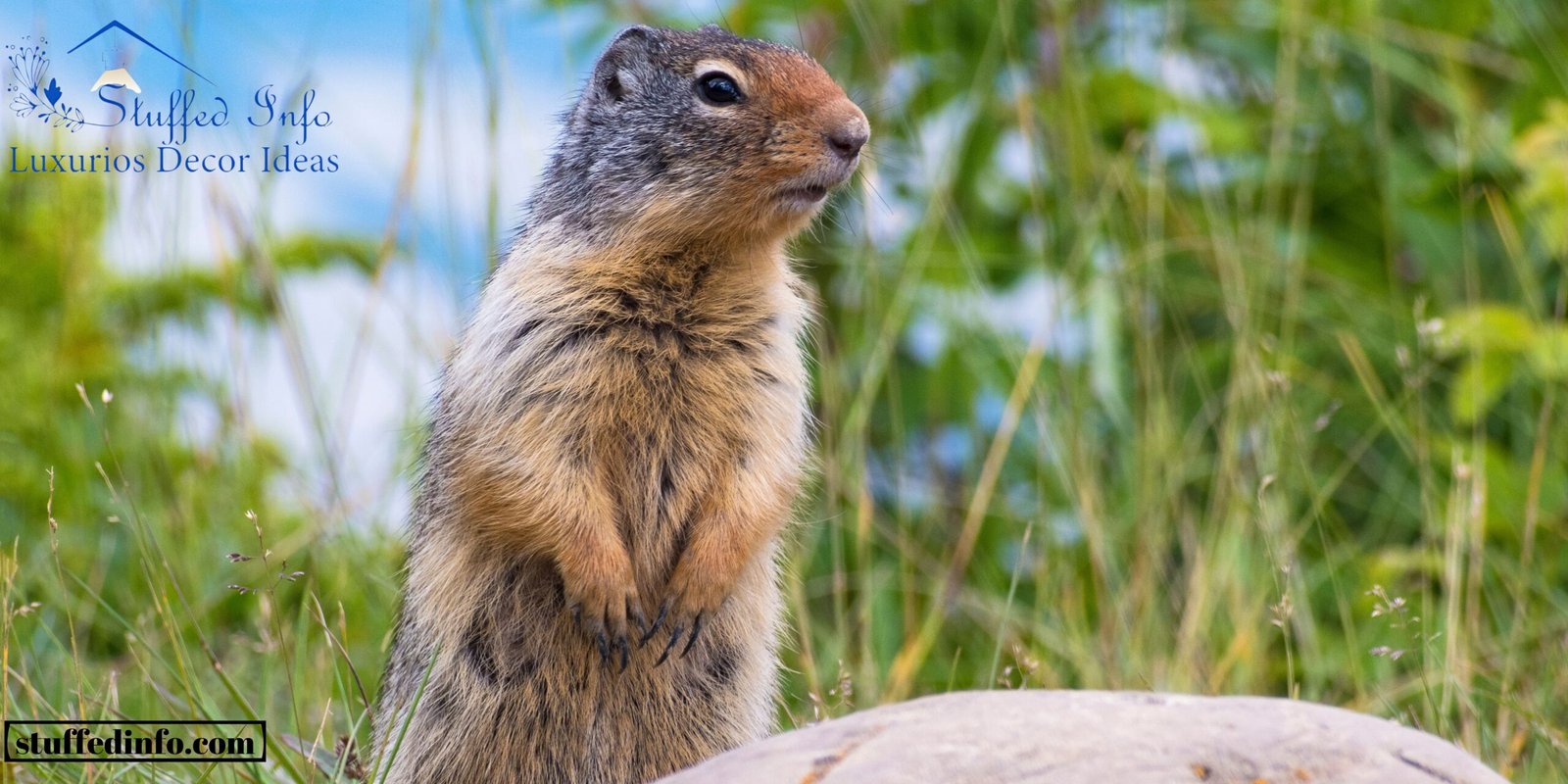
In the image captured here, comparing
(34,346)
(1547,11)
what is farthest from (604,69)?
(1547,11)

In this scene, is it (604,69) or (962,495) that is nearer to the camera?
(604,69)

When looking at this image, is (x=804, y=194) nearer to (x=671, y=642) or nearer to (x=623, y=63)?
(x=623, y=63)

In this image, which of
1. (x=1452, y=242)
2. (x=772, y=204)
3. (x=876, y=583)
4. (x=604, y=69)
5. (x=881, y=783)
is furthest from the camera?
(x=1452, y=242)

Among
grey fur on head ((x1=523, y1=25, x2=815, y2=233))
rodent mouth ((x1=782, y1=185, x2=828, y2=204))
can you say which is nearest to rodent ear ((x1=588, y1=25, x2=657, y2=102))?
grey fur on head ((x1=523, y1=25, x2=815, y2=233))

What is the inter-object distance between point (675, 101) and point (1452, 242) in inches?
161

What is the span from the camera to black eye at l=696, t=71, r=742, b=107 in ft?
13.7

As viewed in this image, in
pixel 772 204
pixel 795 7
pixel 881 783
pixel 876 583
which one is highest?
pixel 795 7

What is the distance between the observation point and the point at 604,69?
4.60m

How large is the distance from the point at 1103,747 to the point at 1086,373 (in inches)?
169

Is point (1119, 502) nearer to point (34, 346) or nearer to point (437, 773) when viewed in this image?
point (437, 773)

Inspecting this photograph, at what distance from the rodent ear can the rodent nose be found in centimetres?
77

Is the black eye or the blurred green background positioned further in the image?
the blurred green background

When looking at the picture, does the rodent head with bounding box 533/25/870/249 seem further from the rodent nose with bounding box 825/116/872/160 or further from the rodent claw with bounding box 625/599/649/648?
the rodent claw with bounding box 625/599/649/648

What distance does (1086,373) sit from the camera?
690 cm
